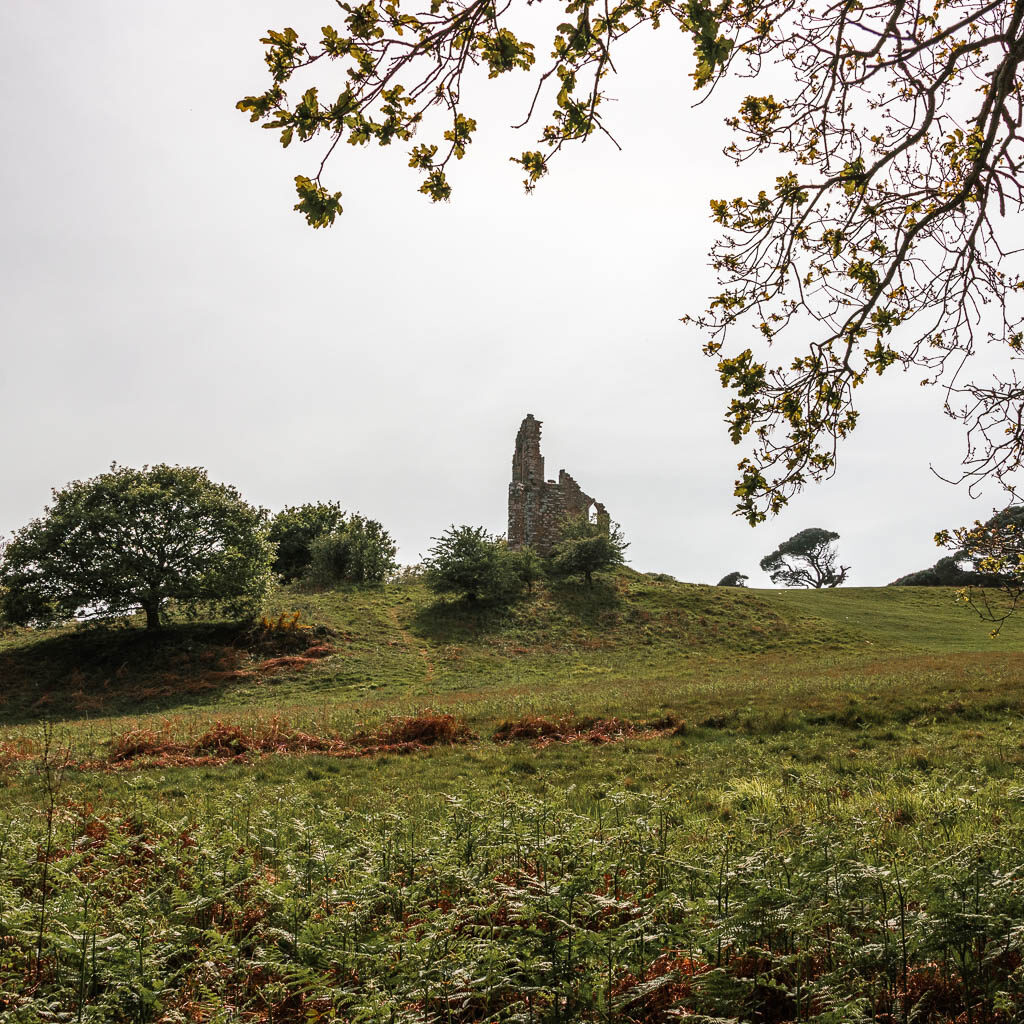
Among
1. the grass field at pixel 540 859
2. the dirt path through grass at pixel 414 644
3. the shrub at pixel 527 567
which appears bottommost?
the grass field at pixel 540 859

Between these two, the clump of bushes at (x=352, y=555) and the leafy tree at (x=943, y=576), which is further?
the leafy tree at (x=943, y=576)

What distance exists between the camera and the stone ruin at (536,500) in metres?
46.8

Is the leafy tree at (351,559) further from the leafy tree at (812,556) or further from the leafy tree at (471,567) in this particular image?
the leafy tree at (812,556)

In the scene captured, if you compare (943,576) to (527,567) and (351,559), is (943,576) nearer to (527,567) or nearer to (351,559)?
(527,567)

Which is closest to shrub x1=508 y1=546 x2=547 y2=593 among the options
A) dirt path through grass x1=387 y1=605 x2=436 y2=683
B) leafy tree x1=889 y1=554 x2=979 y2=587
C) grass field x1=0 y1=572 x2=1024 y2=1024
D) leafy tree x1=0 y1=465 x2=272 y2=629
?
dirt path through grass x1=387 y1=605 x2=436 y2=683

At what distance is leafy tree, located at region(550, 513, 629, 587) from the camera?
137ft

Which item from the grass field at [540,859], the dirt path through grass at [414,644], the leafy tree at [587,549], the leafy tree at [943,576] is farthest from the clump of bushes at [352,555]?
the leafy tree at [943,576]

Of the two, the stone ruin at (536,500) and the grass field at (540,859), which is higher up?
the stone ruin at (536,500)

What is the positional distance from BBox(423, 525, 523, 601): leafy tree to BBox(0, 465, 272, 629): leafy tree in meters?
9.63

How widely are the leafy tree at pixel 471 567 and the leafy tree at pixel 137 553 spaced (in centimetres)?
963

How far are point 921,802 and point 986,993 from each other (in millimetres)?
4871

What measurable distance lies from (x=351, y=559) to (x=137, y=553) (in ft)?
48.9

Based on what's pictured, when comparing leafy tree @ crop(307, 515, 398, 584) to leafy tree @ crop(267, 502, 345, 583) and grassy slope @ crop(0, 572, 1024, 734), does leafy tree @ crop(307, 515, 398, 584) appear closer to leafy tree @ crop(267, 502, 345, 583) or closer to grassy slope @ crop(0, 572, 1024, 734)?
grassy slope @ crop(0, 572, 1024, 734)

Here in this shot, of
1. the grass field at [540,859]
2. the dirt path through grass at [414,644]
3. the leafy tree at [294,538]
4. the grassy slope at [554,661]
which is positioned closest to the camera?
the grass field at [540,859]
